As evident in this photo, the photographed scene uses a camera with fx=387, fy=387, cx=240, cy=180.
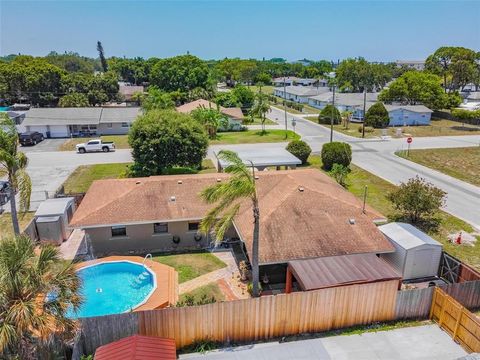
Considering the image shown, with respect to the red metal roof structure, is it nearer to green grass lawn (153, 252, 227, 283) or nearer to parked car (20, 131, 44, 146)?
green grass lawn (153, 252, 227, 283)

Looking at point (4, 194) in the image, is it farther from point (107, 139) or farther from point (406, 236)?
point (406, 236)

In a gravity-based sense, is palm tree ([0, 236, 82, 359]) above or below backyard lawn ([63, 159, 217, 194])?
above

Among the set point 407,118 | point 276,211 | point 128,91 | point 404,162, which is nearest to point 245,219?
point 276,211

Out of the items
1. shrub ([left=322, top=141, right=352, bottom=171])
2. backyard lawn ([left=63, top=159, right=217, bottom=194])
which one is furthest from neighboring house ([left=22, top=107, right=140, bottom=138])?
shrub ([left=322, top=141, right=352, bottom=171])

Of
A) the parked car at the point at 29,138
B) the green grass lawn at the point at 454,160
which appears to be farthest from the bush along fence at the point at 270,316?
the parked car at the point at 29,138

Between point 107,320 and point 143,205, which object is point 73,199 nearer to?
point 143,205

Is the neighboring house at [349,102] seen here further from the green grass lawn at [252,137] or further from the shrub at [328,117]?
the green grass lawn at [252,137]
